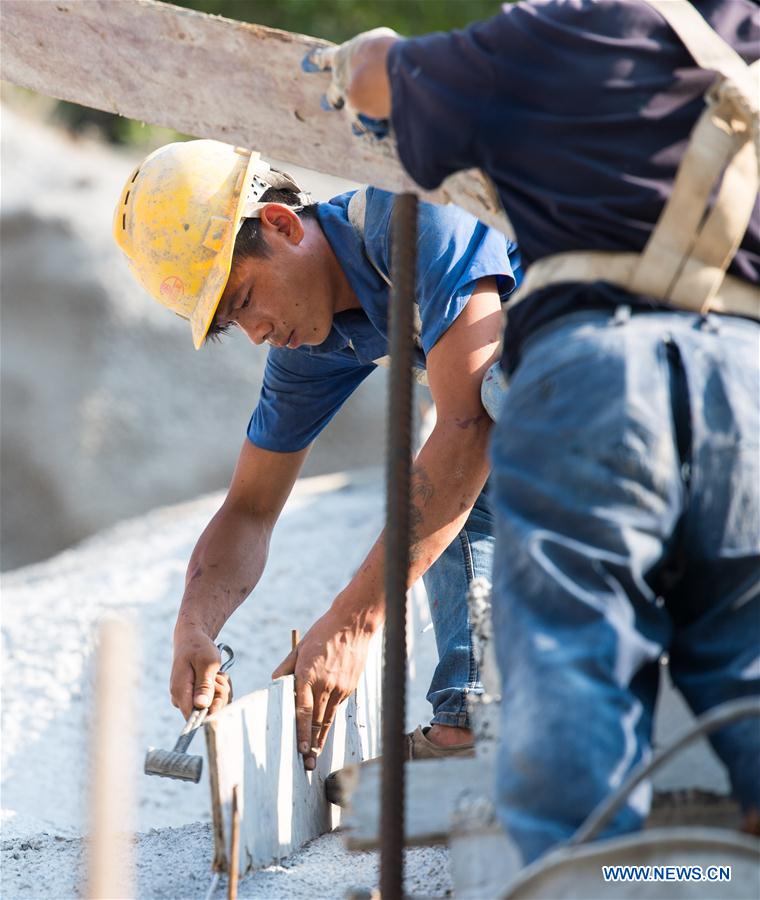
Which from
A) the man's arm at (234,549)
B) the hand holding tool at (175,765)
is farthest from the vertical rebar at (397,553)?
the man's arm at (234,549)

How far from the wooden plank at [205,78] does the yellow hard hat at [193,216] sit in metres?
0.61

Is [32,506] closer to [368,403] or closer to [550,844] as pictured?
[368,403]

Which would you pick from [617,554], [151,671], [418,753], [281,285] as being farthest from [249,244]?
[151,671]

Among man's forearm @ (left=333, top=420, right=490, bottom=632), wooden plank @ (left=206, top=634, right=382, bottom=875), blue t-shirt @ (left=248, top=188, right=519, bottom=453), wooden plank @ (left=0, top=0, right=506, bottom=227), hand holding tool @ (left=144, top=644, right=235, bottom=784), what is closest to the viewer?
wooden plank @ (left=0, top=0, right=506, bottom=227)

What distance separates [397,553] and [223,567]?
6.15ft

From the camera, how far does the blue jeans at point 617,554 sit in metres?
1.64

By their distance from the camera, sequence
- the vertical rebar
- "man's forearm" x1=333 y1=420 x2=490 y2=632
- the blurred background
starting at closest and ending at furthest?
the vertical rebar < "man's forearm" x1=333 y1=420 x2=490 y2=632 < the blurred background

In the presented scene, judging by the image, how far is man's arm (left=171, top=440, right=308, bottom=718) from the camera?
11.5ft

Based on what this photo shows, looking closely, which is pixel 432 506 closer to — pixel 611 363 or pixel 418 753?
pixel 418 753

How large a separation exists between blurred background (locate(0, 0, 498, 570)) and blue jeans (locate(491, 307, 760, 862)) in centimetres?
1038

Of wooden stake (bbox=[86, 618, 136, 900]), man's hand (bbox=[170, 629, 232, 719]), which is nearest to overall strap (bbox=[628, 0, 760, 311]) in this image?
wooden stake (bbox=[86, 618, 136, 900])

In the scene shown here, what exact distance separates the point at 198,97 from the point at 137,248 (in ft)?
3.06

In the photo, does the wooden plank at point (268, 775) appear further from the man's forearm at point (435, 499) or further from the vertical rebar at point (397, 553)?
the vertical rebar at point (397, 553)

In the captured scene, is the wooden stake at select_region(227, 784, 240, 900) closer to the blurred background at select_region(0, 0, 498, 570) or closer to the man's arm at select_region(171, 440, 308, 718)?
the man's arm at select_region(171, 440, 308, 718)
